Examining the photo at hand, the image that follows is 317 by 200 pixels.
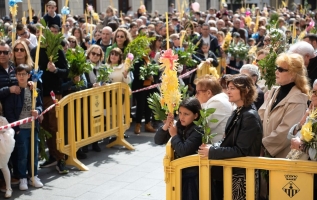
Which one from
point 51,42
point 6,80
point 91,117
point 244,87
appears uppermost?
point 51,42

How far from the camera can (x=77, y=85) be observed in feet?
30.4

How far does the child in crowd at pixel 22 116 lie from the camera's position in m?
7.66

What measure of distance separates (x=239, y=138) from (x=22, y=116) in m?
3.74

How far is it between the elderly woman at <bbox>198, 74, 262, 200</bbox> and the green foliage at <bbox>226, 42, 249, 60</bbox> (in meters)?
9.69

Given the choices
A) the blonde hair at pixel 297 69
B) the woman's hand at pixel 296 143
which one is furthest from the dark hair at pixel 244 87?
the blonde hair at pixel 297 69

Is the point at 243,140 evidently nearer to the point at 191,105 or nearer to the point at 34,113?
the point at 191,105

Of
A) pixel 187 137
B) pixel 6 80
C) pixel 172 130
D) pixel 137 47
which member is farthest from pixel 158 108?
pixel 137 47

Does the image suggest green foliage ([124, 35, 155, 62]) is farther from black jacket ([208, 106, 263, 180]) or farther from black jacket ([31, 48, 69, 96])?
black jacket ([208, 106, 263, 180])

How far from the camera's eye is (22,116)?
7.77 metres

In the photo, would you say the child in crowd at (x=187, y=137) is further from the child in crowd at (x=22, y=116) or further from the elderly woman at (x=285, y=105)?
the child in crowd at (x=22, y=116)

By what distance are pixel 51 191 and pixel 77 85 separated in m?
2.11

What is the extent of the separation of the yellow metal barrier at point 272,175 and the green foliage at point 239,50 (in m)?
9.91

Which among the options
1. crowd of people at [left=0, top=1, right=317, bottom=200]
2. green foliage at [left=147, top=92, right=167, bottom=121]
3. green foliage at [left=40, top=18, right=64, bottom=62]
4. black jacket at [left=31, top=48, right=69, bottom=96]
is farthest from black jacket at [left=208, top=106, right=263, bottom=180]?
black jacket at [left=31, top=48, right=69, bottom=96]

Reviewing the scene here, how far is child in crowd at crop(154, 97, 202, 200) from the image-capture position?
5391mm
